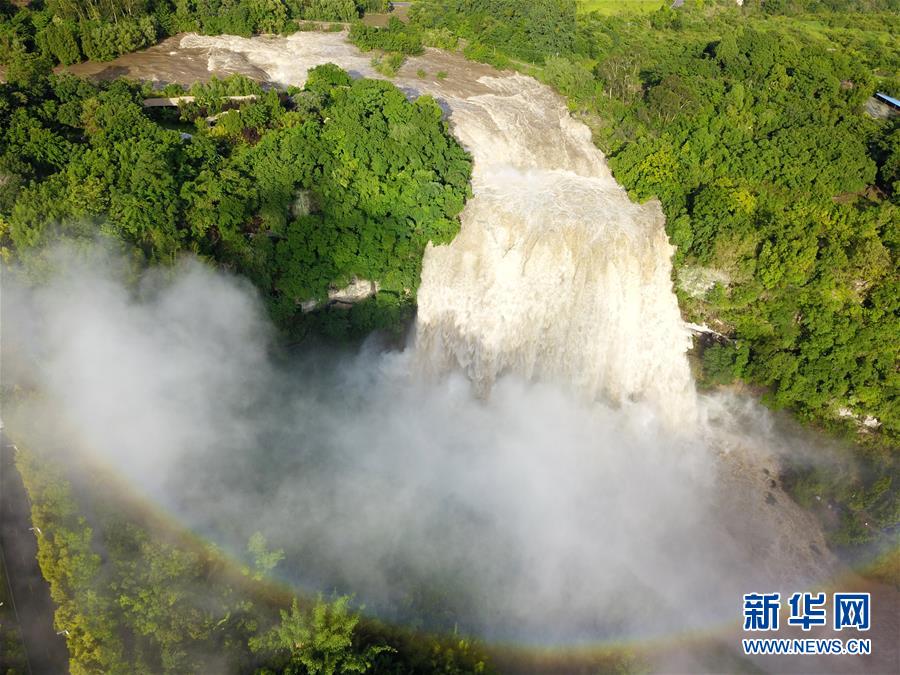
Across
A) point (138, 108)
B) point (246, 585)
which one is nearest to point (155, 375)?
point (246, 585)

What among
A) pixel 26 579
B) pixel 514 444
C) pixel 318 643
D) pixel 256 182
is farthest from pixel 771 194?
pixel 26 579

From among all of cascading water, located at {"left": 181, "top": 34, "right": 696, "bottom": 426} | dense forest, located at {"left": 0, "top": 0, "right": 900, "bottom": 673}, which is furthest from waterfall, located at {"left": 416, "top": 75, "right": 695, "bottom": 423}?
dense forest, located at {"left": 0, "top": 0, "right": 900, "bottom": 673}

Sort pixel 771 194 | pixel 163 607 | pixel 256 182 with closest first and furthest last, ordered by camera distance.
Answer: pixel 163 607
pixel 256 182
pixel 771 194

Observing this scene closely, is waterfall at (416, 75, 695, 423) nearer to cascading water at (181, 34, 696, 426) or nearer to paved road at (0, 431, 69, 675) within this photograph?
cascading water at (181, 34, 696, 426)

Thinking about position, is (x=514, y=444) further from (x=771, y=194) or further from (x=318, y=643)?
(x=771, y=194)

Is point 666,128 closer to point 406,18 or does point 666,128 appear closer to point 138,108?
point 406,18

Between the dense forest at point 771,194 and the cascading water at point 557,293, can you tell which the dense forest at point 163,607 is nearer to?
the cascading water at point 557,293
